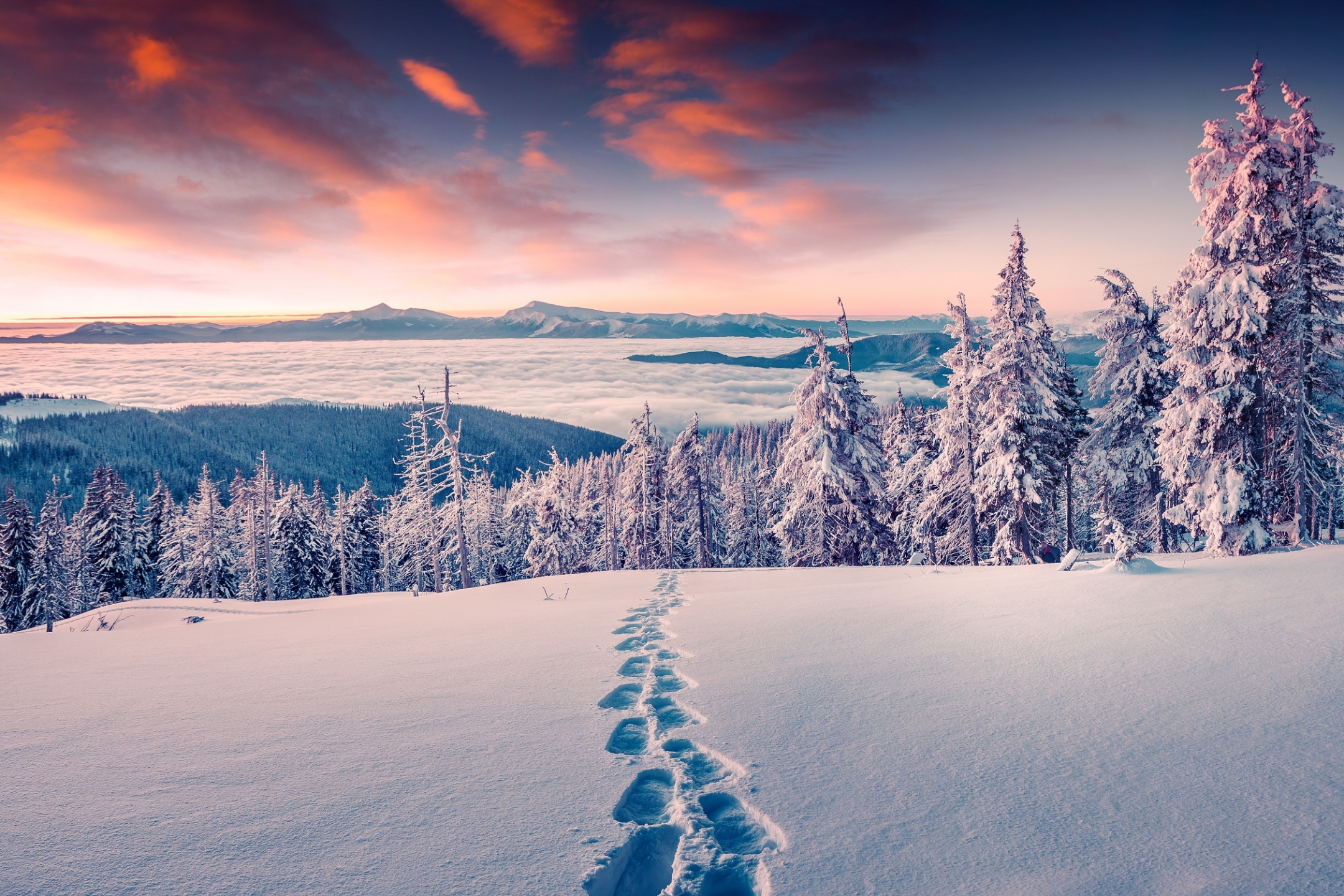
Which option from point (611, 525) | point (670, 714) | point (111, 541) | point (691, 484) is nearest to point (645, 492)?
point (691, 484)

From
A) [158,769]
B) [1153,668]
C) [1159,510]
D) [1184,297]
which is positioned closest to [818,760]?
[1153,668]

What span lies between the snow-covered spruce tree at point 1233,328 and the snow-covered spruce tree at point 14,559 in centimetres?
7536

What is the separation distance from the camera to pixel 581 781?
4137mm

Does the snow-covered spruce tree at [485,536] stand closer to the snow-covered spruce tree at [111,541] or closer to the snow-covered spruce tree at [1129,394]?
the snow-covered spruce tree at [111,541]

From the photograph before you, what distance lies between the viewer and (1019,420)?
22141mm

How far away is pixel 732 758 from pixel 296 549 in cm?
6037

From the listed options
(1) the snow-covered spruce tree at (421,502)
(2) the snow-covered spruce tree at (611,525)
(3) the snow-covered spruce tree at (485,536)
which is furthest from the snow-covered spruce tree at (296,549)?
(2) the snow-covered spruce tree at (611,525)

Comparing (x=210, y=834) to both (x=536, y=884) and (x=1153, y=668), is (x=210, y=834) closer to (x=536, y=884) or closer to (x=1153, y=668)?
(x=536, y=884)

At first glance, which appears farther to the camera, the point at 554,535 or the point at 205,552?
the point at 205,552

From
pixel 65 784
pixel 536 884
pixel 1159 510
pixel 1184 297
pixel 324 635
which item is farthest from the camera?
pixel 1159 510

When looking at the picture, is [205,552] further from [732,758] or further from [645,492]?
[732,758]

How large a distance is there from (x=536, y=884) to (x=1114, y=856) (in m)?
3.00

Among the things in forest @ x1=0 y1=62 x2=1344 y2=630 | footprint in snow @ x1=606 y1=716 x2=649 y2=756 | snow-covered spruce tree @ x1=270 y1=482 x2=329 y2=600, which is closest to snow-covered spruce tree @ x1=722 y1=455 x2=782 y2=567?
forest @ x1=0 y1=62 x2=1344 y2=630

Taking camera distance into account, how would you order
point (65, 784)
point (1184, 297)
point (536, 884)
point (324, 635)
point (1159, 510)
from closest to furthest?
point (536, 884)
point (65, 784)
point (324, 635)
point (1184, 297)
point (1159, 510)
